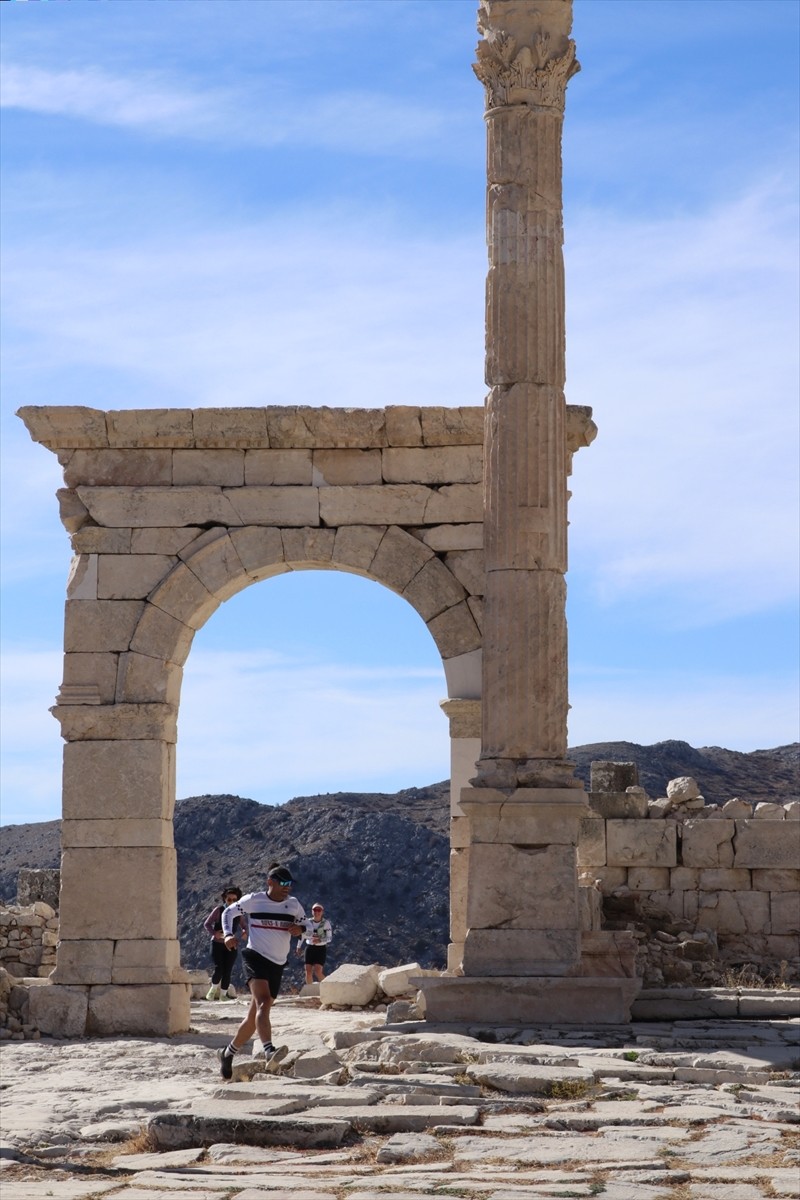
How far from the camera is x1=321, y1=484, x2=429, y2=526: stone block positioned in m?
15.7

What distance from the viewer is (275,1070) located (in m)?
11.2

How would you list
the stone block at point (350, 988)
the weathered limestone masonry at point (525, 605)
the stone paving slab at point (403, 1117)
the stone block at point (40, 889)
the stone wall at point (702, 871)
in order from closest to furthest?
the stone paving slab at point (403, 1117), the weathered limestone masonry at point (525, 605), the stone block at point (350, 988), the stone wall at point (702, 871), the stone block at point (40, 889)

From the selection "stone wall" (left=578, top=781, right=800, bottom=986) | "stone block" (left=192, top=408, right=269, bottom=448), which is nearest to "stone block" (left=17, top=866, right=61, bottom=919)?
"stone wall" (left=578, top=781, right=800, bottom=986)

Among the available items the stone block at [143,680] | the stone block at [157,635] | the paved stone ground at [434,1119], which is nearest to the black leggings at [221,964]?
the stone block at [143,680]

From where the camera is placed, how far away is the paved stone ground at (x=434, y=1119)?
7559mm

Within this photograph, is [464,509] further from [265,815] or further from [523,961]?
[265,815]

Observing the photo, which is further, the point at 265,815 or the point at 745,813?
the point at 265,815

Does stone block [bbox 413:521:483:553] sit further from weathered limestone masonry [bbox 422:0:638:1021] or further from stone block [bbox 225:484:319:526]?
weathered limestone masonry [bbox 422:0:638:1021]

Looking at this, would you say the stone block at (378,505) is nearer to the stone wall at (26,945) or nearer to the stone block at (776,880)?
the stone block at (776,880)

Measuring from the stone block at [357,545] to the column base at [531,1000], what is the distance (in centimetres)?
418

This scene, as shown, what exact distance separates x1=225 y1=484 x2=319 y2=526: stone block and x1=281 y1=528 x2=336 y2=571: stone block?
0.12 metres

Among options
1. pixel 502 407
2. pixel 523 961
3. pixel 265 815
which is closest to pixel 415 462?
pixel 502 407

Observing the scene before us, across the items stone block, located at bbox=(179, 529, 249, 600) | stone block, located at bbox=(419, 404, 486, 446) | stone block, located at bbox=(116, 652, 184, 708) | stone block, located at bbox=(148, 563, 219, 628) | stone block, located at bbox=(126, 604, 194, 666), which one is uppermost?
stone block, located at bbox=(419, 404, 486, 446)

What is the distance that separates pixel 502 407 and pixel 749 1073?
18.5 feet
